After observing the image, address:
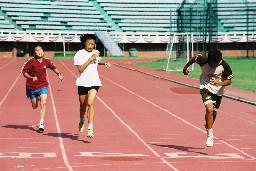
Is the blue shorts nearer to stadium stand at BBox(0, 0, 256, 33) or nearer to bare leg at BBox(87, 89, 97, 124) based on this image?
bare leg at BBox(87, 89, 97, 124)

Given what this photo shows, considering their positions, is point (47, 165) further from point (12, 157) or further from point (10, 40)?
point (10, 40)

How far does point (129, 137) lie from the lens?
422 inches

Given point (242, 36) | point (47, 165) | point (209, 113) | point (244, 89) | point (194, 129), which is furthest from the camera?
point (242, 36)

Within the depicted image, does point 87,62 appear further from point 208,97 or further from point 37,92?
point 208,97

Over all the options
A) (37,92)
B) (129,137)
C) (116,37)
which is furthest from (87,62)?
(116,37)

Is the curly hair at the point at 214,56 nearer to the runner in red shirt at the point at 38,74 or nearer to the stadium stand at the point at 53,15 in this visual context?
the runner in red shirt at the point at 38,74

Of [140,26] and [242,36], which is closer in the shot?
[242,36]

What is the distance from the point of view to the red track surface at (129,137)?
8.10 meters

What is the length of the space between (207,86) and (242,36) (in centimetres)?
6883

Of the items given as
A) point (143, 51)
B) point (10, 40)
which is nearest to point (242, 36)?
point (143, 51)

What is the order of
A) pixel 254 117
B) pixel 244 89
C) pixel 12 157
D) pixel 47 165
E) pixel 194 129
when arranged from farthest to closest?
pixel 244 89 → pixel 254 117 → pixel 194 129 → pixel 12 157 → pixel 47 165

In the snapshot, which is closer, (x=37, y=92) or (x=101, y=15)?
(x=37, y=92)

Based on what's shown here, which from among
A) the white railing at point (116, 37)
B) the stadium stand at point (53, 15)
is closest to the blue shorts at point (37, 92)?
the white railing at point (116, 37)

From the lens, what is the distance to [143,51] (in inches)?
3024
